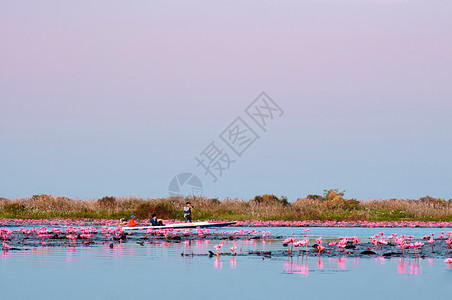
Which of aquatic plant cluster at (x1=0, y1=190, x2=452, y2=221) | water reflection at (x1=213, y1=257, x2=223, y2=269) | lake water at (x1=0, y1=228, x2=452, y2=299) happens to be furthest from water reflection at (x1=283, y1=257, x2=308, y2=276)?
aquatic plant cluster at (x1=0, y1=190, x2=452, y2=221)

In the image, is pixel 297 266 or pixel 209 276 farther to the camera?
pixel 297 266

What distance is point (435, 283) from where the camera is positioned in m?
15.7

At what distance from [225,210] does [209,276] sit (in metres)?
38.1

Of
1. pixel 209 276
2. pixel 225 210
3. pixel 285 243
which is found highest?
pixel 225 210

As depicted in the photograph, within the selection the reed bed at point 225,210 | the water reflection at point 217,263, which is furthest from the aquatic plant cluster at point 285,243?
the reed bed at point 225,210

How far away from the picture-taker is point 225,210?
5481 centimetres

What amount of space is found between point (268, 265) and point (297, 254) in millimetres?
3799

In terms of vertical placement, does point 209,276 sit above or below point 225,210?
below

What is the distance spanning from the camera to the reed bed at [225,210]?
52.9 meters

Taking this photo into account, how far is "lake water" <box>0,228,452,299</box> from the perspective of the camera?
45.9ft

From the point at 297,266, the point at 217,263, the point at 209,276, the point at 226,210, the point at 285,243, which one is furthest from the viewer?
the point at 226,210

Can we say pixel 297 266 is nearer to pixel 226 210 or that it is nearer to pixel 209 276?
pixel 209 276

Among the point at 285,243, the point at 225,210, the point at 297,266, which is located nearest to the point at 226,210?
the point at 225,210

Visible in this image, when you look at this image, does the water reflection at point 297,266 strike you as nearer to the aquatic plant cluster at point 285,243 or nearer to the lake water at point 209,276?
the lake water at point 209,276
